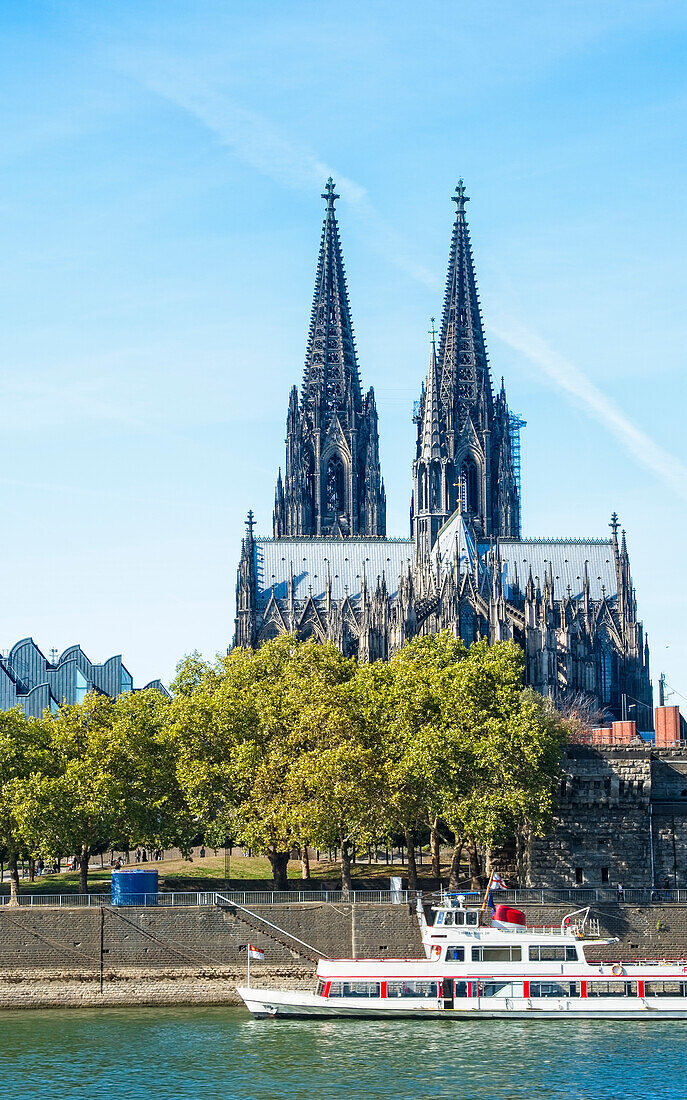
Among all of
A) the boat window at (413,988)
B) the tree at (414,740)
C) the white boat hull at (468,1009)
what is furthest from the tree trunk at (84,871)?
the boat window at (413,988)

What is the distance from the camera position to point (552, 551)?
168 m

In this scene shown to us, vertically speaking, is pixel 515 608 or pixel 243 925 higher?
pixel 515 608

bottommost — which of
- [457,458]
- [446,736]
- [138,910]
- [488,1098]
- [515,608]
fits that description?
[488,1098]

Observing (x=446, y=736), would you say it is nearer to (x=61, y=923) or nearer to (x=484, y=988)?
(x=484, y=988)

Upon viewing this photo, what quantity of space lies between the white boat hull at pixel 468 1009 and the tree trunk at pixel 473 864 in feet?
47.8

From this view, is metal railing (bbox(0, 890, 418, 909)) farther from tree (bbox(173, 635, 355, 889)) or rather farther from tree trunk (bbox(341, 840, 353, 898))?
tree (bbox(173, 635, 355, 889))

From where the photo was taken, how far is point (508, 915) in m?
68.9

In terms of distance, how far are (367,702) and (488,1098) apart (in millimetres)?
33723

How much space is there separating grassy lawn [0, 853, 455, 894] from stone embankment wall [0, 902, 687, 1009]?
841 cm

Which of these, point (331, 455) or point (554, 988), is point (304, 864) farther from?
point (331, 455)

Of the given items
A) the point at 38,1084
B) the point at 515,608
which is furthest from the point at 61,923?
the point at 515,608

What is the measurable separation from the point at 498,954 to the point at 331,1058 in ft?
37.1

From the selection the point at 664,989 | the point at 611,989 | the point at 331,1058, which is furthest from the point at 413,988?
the point at 664,989

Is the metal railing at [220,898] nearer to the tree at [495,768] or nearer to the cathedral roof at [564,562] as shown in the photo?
the tree at [495,768]
